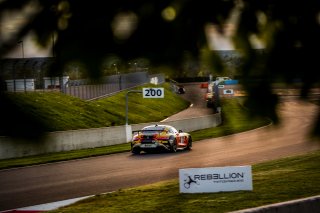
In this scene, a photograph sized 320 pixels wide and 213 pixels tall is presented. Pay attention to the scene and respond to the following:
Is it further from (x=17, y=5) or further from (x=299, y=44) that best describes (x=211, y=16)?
(x=17, y=5)

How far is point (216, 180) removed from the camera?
1294cm

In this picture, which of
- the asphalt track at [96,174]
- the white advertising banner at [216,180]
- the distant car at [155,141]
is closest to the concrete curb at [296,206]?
the asphalt track at [96,174]

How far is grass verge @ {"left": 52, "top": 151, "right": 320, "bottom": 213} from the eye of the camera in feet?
37.2

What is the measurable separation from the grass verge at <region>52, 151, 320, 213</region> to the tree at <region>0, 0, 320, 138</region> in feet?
27.4

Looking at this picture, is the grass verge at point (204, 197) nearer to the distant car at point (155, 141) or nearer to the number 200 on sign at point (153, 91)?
the number 200 on sign at point (153, 91)

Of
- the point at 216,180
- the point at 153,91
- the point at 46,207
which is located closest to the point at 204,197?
the point at 216,180

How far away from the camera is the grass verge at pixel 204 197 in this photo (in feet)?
37.2

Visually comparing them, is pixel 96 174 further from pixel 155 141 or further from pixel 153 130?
pixel 153 130

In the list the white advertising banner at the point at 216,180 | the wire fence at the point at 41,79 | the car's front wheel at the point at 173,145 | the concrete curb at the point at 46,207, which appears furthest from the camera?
the car's front wheel at the point at 173,145

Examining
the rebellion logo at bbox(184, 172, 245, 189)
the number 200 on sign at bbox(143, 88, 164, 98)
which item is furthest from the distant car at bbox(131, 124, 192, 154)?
the number 200 on sign at bbox(143, 88, 164, 98)

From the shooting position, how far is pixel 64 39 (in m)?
2.05

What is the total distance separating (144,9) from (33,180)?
16.6m

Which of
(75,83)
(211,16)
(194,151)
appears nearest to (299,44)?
(211,16)

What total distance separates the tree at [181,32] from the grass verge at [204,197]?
8350 mm
